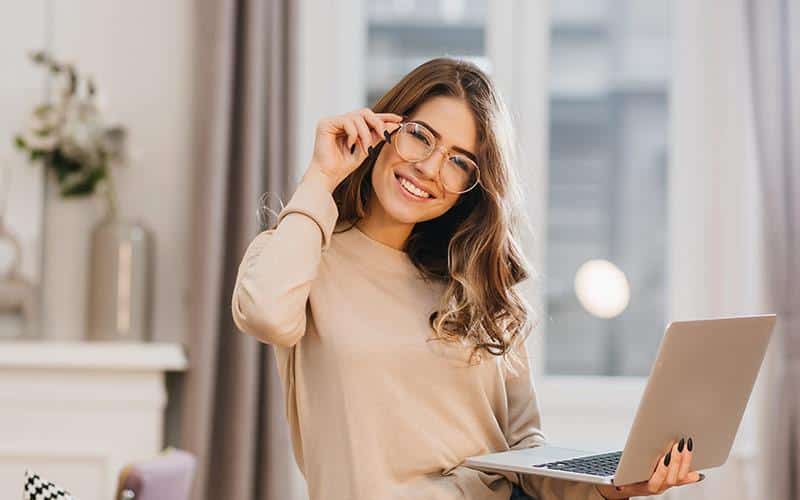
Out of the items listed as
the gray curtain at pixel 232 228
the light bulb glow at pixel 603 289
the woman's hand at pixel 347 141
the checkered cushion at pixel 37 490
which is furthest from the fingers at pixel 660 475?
the light bulb glow at pixel 603 289

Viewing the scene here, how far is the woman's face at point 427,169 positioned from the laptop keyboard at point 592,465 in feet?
1.33

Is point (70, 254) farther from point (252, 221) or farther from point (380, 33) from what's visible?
point (380, 33)

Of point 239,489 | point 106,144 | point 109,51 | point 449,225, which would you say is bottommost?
point 239,489

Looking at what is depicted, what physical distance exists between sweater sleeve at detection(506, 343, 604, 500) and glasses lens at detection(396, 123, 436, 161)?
33cm

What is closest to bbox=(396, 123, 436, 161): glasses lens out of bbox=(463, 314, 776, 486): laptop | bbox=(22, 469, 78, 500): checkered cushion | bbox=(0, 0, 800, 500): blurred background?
bbox=(463, 314, 776, 486): laptop

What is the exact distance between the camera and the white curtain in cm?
343

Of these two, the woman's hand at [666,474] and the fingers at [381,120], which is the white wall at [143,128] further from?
the woman's hand at [666,474]

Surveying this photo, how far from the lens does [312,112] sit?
3.54 metres

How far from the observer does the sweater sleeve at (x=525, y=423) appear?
1.67m

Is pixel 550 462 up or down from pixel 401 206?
down

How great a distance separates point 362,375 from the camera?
61.5 inches

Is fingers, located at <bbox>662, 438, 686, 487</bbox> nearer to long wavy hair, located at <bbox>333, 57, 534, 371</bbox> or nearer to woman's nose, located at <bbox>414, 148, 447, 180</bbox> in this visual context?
long wavy hair, located at <bbox>333, 57, 534, 371</bbox>

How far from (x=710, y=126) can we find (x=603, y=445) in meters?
1.02

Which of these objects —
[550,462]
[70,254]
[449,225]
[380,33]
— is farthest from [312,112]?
[550,462]
